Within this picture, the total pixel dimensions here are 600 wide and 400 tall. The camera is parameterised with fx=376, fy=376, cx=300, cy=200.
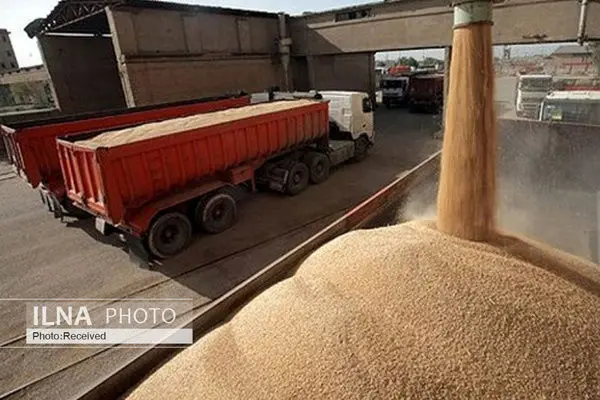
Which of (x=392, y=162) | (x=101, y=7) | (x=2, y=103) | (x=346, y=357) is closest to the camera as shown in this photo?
(x=346, y=357)

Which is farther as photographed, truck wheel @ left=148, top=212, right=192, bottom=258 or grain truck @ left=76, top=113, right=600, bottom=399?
truck wheel @ left=148, top=212, right=192, bottom=258

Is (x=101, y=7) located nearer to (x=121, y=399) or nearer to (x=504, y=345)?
(x=121, y=399)

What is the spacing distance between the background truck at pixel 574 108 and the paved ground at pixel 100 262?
5.84 m

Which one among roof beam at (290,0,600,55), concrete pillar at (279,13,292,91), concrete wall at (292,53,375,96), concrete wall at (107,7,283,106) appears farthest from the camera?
concrete wall at (292,53,375,96)

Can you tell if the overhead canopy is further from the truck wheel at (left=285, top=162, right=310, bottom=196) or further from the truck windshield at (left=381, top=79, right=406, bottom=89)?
the truck windshield at (left=381, top=79, right=406, bottom=89)

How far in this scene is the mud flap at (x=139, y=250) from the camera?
284 inches

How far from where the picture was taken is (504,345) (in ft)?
8.02

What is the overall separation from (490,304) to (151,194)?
6269mm

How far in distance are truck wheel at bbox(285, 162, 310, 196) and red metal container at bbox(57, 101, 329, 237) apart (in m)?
1.37

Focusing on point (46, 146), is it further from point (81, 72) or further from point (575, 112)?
point (575, 112)

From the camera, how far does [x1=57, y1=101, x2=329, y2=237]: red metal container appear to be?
6637 mm

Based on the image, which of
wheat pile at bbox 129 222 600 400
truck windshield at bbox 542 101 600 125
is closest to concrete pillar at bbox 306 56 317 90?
truck windshield at bbox 542 101 600 125

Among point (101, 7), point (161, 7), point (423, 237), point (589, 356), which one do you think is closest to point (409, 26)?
point (161, 7)

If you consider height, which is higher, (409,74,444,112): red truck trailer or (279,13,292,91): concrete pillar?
(279,13,292,91): concrete pillar
